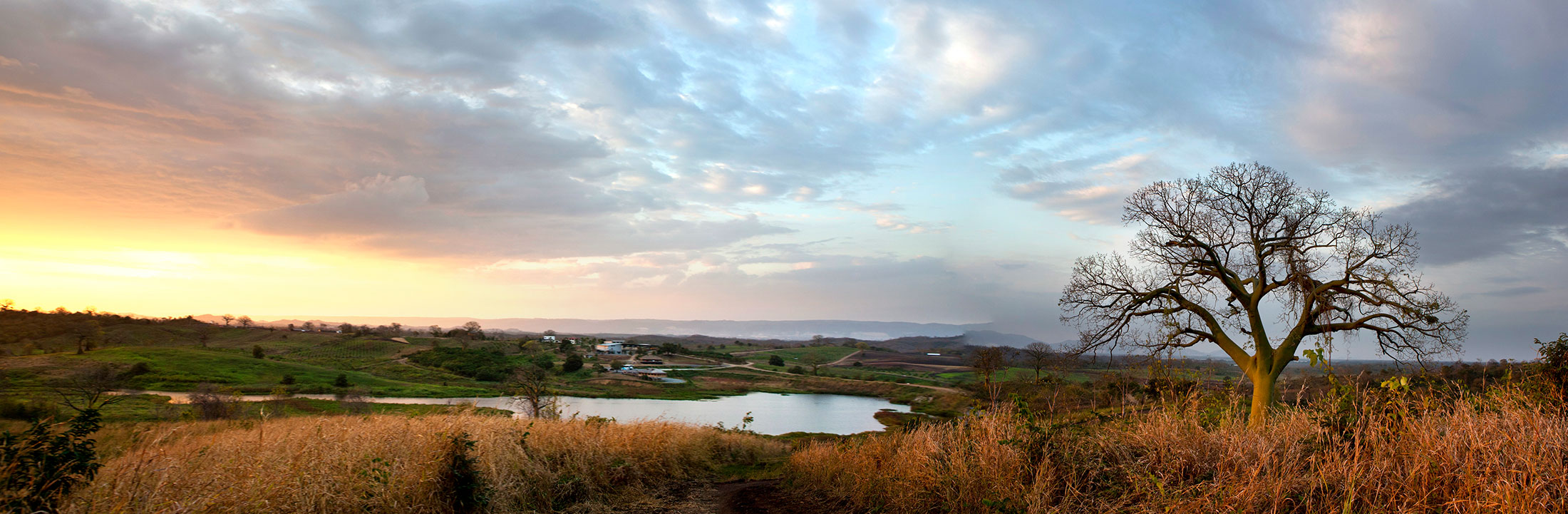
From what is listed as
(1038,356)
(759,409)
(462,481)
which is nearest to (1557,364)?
(462,481)

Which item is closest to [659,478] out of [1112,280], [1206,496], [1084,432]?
[1084,432]

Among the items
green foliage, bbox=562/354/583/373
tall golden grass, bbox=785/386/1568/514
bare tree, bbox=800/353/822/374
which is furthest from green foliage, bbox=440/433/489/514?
bare tree, bbox=800/353/822/374

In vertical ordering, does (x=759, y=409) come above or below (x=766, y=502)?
below

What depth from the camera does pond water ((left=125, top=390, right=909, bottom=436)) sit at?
216 ft

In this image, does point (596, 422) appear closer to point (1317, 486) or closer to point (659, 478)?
point (659, 478)

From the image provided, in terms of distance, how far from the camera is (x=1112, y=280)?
790 inches

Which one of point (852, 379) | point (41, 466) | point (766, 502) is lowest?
point (852, 379)

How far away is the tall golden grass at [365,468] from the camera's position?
19.0 feet

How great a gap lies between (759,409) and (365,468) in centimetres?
8061

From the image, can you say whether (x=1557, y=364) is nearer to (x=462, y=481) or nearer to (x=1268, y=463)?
(x=1268, y=463)

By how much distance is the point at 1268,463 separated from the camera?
17.2 ft

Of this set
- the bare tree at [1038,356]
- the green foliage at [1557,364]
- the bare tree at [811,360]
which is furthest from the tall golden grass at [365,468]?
the bare tree at [811,360]

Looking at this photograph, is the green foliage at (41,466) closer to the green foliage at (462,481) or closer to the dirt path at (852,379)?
the green foliage at (462,481)

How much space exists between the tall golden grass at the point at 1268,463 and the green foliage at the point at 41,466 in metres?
8.25
